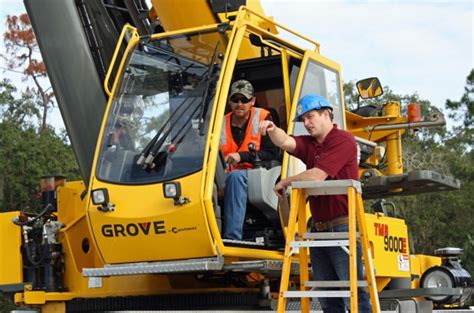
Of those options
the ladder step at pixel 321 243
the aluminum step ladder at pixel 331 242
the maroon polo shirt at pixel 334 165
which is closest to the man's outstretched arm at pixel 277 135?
the maroon polo shirt at pixel 334 165

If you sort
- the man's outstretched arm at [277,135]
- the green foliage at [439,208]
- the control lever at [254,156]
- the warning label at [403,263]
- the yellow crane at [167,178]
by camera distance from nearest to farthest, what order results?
1. the man's outstretched arm at [277,135]
2. the yellow crane at [167,178]
3. the control lever at [254,156]
4. the warning label at [403,263]
5. the green foliage at [439,208]

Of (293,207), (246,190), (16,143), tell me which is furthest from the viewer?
(16,143)

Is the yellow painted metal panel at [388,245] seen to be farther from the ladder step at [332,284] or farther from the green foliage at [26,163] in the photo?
the green foliage at [26,163]

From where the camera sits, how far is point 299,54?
27.5 ft

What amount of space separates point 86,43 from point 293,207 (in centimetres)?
359

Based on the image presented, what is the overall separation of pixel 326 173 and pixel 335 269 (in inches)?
25.1

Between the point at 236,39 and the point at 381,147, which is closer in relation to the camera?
the point at 236,39

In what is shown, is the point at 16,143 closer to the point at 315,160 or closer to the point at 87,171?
the point at 87,171

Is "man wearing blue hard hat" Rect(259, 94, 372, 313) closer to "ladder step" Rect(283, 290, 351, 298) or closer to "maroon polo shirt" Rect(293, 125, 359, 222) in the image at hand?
"maroon polo shirt" Rect(293, 125, 359, 222)

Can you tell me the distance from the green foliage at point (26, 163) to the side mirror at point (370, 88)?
1657 centimetres

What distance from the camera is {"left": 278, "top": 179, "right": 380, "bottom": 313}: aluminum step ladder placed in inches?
225

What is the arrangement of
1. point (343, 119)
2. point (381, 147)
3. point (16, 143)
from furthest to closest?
1. point (16, 143)
2. point (381, 147)
3. point (343, 119)

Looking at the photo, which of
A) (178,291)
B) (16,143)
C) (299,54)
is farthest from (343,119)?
(16,143)

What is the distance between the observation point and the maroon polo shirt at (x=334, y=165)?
20.2 ft
